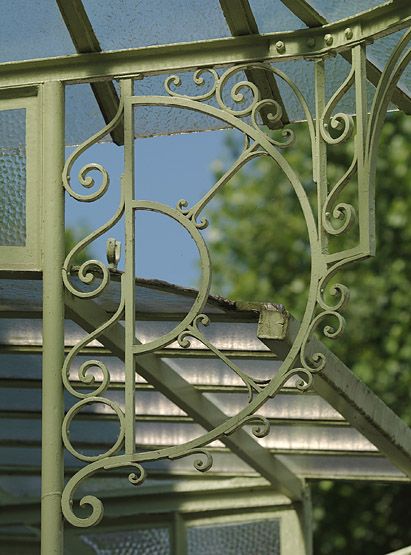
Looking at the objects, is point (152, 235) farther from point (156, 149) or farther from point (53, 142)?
point (53, 142)

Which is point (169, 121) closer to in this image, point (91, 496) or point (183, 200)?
point (183, 200)

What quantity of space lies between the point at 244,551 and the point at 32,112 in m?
3.72

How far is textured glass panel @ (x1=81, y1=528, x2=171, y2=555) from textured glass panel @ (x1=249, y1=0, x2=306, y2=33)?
152 inches

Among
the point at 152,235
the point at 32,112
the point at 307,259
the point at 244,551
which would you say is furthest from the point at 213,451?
the point at 152,235

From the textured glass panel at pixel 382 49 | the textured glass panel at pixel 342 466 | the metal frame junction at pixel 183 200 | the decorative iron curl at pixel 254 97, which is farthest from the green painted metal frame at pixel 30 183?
the textured glass panel at pixel 342 466

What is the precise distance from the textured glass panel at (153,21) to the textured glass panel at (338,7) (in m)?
0.32

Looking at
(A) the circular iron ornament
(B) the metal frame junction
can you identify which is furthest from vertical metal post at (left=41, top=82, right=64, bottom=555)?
(A) the circular iron ornament

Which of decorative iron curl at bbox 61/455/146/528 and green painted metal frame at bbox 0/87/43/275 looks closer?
decorative iron curl at bbox 61/455/146/528

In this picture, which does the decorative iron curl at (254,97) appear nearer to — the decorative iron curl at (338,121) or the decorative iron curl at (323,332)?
the decorative iron curl at (338,121)

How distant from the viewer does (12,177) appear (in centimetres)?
473

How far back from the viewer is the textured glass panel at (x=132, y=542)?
7910 mm

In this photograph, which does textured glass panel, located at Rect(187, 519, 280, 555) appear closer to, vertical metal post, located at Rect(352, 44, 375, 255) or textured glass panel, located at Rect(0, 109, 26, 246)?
textured glass panel, located at Rect(0, 109, 26, 246)

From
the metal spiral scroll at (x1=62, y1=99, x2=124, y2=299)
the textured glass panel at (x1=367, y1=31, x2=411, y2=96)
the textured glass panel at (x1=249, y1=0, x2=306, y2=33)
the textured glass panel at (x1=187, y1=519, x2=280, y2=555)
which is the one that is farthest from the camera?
the textured glass panel at (x1=187, y1=519, x2=280, y2=555)

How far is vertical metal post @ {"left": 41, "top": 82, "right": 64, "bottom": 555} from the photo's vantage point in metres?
4.42
